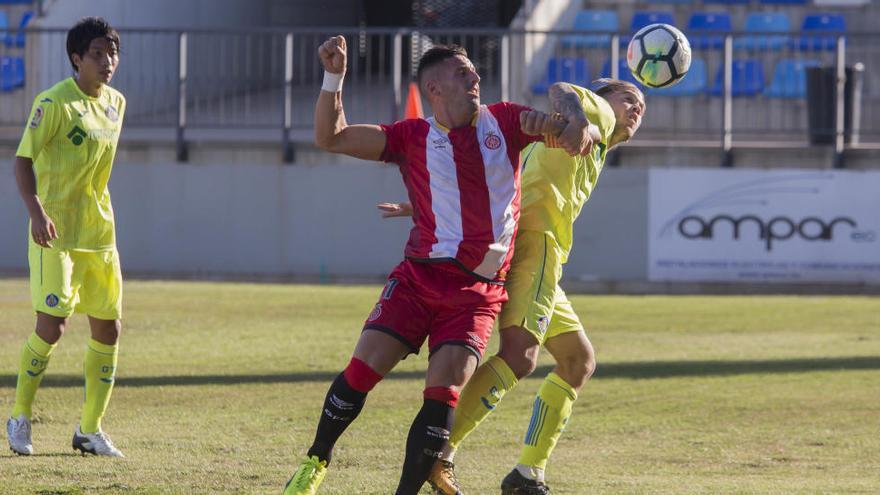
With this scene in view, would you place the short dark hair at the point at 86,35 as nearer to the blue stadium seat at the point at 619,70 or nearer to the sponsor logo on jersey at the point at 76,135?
the sponsor logo on jersey at the point at 76,135

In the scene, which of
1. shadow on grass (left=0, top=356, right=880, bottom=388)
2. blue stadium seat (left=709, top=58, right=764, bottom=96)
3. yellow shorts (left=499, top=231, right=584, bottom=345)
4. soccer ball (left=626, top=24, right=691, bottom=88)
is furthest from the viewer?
blue stadium seat (left=709, top=58, right=764, bottom=96)

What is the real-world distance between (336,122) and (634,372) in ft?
20.6

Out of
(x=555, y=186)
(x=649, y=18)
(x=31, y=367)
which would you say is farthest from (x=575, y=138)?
(x=649, y=18)

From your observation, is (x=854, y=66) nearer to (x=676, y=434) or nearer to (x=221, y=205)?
(x=221, y=205)

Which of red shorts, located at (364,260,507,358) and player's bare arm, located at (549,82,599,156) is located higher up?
player's bare arm, located at (549,82,599,156)

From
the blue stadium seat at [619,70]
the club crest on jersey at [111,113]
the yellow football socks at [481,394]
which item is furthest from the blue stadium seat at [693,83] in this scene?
the yellow football socks at [481,394]

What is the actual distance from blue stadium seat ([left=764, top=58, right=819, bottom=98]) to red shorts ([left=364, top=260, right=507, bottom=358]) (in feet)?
54.6

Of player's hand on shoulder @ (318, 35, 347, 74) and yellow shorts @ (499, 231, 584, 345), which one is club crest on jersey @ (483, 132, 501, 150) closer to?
yellow shorts @ (499, 231, 584, 345)

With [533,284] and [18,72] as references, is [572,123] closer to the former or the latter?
[533,284]

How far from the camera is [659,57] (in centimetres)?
783

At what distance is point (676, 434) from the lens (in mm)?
9141

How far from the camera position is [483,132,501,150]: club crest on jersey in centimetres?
648

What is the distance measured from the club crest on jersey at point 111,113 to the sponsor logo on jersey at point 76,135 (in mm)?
236

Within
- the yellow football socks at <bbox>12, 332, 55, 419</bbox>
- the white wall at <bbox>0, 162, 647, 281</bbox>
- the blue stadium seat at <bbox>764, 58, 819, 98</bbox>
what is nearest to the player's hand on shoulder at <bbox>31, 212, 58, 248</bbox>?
the yellow football socks at <bbox>12, 332, 55, 419</bbox>
